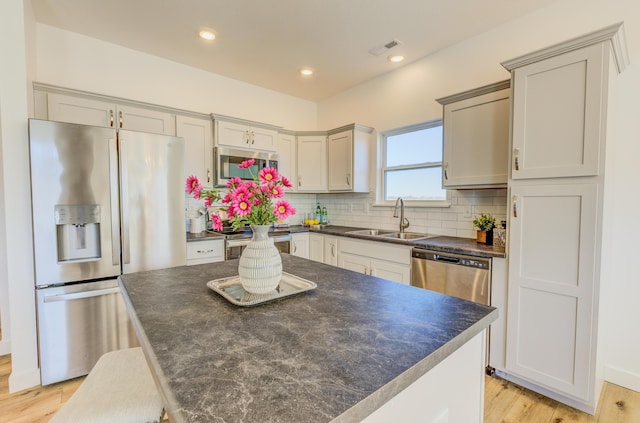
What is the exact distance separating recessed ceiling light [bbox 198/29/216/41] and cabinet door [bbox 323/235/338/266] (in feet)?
7.61

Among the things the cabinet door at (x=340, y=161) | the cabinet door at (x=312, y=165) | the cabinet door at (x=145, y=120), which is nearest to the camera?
the cabinet door at (x=145, y=120)

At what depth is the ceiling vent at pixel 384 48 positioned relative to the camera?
2.75 metres

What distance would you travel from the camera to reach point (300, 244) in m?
3.54

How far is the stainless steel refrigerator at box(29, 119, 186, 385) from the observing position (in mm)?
1946

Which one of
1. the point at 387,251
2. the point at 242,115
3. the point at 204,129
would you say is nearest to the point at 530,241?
the point at 387,251

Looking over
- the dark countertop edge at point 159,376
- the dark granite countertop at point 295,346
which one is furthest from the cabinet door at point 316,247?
the dark countertop edge at point 159,376

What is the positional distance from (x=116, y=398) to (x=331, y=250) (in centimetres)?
255

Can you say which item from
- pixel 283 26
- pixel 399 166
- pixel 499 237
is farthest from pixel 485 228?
pixel 283 26

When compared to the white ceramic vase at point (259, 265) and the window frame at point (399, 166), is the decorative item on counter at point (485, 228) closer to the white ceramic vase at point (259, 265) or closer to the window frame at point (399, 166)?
the window frame at point (399, 166)

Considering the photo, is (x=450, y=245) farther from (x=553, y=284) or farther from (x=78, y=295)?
(x=78, y=295)

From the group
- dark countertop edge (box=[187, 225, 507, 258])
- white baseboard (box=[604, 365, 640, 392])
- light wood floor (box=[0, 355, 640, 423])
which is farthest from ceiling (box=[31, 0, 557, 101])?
light wood floor (box=[0, 355, 640, 423])

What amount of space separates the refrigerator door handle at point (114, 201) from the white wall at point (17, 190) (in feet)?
1.54

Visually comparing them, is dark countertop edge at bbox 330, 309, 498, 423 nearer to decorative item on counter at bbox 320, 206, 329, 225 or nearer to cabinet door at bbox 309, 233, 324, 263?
cabinet door at bbox 309, 233, 324, 263

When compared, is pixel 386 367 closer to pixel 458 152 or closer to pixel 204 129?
pixel 458 152
